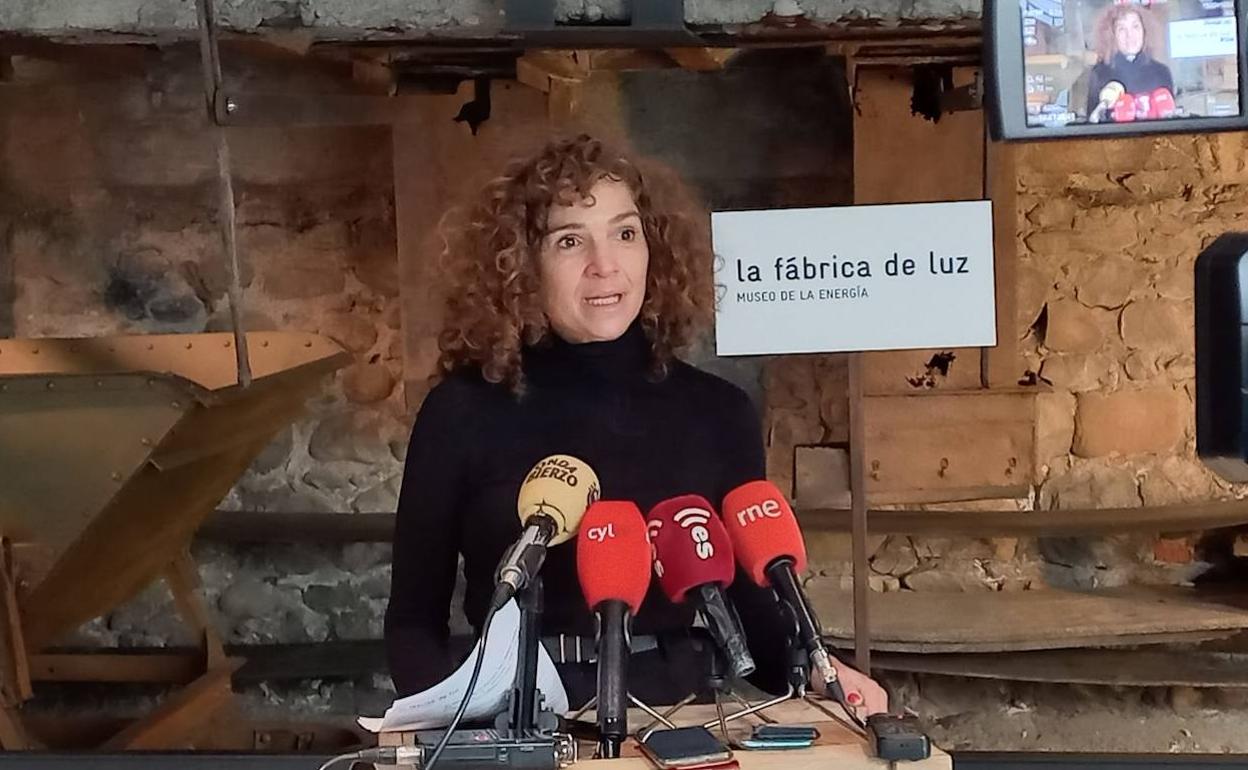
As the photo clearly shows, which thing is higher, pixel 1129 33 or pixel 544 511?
pixel 1129 33

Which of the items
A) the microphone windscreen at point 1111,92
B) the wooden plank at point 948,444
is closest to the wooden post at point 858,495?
the microphone windscreen at point 1111,92

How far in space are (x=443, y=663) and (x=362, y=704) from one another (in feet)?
3.58

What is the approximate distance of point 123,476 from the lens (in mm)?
1812

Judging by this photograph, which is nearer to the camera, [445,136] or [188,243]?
[445,136]

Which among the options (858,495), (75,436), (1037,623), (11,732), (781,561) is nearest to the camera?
(781,561)

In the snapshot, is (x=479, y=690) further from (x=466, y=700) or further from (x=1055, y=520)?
(x=1055, y=520)

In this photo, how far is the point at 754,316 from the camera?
1.51 meters

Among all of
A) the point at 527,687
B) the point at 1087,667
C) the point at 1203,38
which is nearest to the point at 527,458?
the point at 527,687

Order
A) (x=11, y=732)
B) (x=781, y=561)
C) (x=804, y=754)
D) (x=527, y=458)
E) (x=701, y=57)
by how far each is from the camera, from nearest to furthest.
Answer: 1. (x=804, y=754)
2. (x=781, y=561)
3. (x=527, y=458)
4. (x=701, y=57)
5. (x=11, y=732)

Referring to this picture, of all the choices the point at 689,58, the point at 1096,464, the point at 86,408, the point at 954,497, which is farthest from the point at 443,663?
the point at 1096,464

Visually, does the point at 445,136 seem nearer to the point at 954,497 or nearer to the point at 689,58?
the point at 689,58

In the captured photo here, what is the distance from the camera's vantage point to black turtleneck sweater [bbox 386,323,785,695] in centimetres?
142

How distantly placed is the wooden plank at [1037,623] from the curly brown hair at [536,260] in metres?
0.94

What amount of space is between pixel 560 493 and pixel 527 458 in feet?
0.62
